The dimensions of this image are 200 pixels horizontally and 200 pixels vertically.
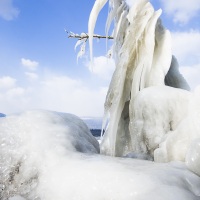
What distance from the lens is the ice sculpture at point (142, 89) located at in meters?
4.42

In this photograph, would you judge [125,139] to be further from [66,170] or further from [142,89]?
[66,170]

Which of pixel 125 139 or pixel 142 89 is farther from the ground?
pixel 142 89

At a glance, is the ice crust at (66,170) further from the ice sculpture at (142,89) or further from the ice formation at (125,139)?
the ice sculpture at (142,89)

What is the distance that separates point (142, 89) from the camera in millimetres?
4945

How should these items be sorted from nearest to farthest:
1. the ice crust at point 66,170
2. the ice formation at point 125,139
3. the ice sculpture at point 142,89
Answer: the ice crust at point 66,170 → the ice formation at point 125,139 → the ice sculpture at point 142,89

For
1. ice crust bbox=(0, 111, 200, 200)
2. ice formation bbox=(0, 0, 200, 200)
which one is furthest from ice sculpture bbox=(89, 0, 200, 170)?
ice crust bbox=(0, 111, 200, 200)

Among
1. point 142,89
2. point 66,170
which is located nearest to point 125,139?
point 142,89

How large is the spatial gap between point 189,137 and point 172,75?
8.32 feet

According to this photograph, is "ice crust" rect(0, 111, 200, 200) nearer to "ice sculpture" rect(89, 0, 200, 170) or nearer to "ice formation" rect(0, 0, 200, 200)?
"ice formation" rect(0, 0, 200, 200)

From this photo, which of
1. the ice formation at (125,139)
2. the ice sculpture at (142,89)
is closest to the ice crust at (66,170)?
the ice formation at (125,139)

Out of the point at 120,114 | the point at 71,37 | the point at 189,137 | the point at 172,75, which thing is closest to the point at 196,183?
the point at 189,137

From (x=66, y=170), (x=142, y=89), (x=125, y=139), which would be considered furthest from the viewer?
(x=125, y=139)

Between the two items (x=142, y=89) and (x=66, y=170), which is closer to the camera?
(x=66, y=170)

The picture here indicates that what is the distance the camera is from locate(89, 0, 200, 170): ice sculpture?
4422 millimetres
